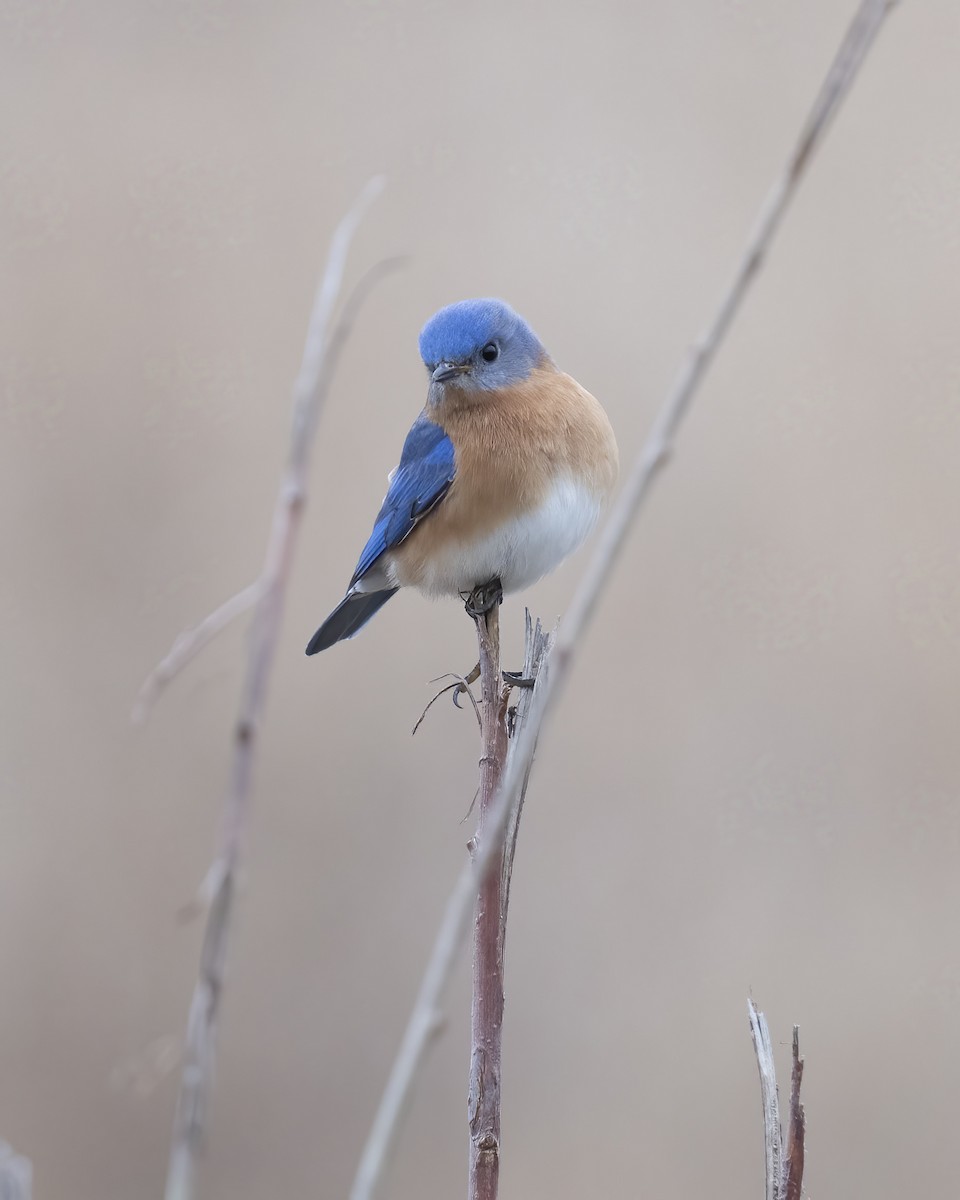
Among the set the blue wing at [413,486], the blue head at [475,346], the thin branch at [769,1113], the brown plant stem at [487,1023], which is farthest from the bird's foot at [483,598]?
the thin branch at [769,1113]

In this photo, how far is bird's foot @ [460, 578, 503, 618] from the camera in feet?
5.55

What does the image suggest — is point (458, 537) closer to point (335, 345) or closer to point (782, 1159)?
point (782, 1159)

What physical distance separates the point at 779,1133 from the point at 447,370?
1.22 m

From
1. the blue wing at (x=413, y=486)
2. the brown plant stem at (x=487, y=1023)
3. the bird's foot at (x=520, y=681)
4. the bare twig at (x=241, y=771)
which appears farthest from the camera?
the blue wing at (x=413, y=486)

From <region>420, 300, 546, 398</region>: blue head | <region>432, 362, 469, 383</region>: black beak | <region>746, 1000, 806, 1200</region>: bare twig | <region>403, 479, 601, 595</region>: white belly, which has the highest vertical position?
<region>420, 300, 546, 398</region>: blue head

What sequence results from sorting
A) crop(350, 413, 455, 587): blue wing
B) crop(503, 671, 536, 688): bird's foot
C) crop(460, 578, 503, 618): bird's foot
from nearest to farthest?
crop(503, 671, 536, 688): bird's foot
crop(460, 578, 503, 618): bird's foot
crop(350, 413, 455, 587): blue wing

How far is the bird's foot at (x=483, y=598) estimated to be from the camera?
169 cm

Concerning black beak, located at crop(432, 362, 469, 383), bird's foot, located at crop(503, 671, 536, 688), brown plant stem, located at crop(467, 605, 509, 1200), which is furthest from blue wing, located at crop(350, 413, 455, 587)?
brown plant stem, located at crop(467, 605, 509, 1200)

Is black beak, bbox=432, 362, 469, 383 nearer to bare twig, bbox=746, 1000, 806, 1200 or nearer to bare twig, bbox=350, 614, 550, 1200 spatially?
bare twig, bbox=746, 1000, 806, 1200

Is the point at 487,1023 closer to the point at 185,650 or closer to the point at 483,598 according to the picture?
the point at 185,650

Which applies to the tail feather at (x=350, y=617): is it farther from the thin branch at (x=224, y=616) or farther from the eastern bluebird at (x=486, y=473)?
the thin branch at (x=224, y=616)

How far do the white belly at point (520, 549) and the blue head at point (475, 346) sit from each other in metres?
0.20

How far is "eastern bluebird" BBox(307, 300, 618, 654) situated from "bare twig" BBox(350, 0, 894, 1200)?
3.92 ft

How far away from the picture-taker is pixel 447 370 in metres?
1.77
